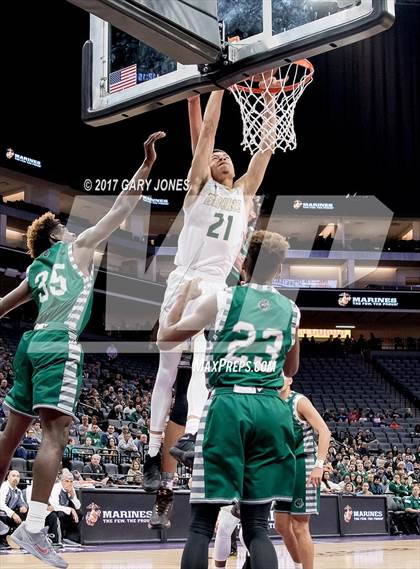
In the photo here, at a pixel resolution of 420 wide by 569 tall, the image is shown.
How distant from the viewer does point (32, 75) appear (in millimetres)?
29750

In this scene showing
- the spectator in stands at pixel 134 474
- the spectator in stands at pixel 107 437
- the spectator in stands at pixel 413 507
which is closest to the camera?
the spectator in stands at pixel 134 474

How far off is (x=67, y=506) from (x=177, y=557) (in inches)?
76.4

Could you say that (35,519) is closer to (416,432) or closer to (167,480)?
(167,480)

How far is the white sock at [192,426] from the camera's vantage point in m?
5.70

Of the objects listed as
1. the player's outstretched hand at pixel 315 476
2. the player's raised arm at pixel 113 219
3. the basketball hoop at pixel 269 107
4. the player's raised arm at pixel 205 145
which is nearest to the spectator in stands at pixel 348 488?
the player's outstretched hand at pixel 315 476

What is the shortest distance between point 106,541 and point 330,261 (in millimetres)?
28462

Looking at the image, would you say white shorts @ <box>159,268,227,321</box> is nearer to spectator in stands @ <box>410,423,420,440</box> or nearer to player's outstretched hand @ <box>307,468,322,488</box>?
player's outstretched hand @ <box>307,468,322,488</box>

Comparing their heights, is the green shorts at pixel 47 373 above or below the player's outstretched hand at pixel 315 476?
above

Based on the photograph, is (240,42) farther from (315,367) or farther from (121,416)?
(315,367)

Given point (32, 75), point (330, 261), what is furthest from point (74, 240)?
point (330, 261)

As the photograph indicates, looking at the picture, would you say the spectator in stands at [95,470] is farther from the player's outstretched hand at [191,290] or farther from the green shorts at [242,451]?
the green shorts at [242,451]

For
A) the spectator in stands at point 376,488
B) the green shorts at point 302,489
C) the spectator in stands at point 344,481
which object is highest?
the green shorts at point 302,489

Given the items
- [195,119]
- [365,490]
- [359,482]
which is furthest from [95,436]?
[195,119]

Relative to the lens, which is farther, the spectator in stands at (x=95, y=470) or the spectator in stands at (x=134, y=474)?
the spectator in stands at (x=134, y=474)
